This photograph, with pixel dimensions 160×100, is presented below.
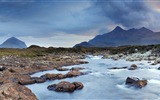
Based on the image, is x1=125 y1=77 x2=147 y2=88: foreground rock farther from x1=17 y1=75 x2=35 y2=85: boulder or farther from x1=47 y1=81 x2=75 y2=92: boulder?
x1=17 y1=75 x2=35 y2=85: boulder

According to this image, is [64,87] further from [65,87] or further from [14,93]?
[14,93]

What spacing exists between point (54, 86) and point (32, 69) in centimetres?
1828

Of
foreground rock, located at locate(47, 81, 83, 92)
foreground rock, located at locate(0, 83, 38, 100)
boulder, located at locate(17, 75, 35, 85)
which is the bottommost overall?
foreground rock, located at locate(47, 81, 83, 92)

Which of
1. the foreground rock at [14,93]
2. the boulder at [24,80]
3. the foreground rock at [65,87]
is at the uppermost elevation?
the foreground rock at [14,93]

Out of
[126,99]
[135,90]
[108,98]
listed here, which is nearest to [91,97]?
[108,98]

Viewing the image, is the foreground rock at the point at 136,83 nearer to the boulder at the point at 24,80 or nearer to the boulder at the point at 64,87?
the boulder at the point at 64,87

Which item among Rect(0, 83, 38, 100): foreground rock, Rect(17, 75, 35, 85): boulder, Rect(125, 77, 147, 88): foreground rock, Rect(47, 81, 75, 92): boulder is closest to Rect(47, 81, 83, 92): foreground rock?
Rect(47, 81, 75, 92): boulder

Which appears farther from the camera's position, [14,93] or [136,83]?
[136,83]

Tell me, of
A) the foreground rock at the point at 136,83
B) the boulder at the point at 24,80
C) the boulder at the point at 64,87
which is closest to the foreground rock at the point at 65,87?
the boulder at the point at 64,87

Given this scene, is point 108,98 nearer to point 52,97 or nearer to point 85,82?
point 52,97

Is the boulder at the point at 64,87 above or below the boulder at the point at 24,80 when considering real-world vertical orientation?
below

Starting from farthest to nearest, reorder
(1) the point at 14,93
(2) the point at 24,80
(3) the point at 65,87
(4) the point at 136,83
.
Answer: (2) the point at 24,80
(4) the point at 136,83
(3) the point at 65,87
(1) the point at 14,93

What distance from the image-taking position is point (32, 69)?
46875mm

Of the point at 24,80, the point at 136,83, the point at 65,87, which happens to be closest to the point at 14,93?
the point at 65,87
